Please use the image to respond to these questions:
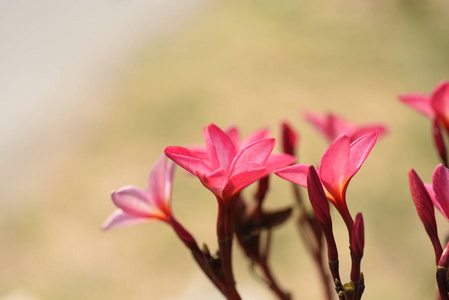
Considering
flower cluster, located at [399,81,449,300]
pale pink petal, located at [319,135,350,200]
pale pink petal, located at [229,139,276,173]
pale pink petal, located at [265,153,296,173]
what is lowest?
flower cluster, located at [399,81,449,300]

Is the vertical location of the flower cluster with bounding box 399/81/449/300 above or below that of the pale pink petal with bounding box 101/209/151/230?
below

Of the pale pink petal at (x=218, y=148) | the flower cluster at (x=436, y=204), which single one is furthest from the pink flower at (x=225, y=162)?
the flower cluster at (x=436, y=204)

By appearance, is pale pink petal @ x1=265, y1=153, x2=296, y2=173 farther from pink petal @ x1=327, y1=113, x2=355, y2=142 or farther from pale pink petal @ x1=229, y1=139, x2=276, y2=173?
pink petal @ x1=327, y1=113, x2=355, y2=142

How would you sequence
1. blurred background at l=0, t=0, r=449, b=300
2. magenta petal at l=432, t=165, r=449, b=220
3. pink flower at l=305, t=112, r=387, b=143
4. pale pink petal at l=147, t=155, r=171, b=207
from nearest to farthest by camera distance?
magenta petal at l=432, t=165, r=449, b=220 → pale pink petal at l=147, t=155, r=171, b=207 → pink flower at l=305, t=112, r=387, b=143 → blurred background at l=0, t=0, r=449, b=300

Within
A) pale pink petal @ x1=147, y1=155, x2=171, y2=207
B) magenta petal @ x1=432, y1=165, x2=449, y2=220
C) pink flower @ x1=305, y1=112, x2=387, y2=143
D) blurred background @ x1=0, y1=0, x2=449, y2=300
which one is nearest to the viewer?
magenta petal @ x1=432, y1=165, x2=449, y2=220

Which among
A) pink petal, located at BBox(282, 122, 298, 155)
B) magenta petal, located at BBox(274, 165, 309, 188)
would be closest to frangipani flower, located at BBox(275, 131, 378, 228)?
magenta petal, located at BBox(274, 165, 309, 188)

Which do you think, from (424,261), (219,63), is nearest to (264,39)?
(219,63)

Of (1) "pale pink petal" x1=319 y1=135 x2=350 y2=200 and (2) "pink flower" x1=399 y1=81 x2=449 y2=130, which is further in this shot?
(2) "pink flower" x1=399 y1=81 x2=449 y2=130

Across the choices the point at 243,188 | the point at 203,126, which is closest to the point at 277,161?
the point at 243,188
